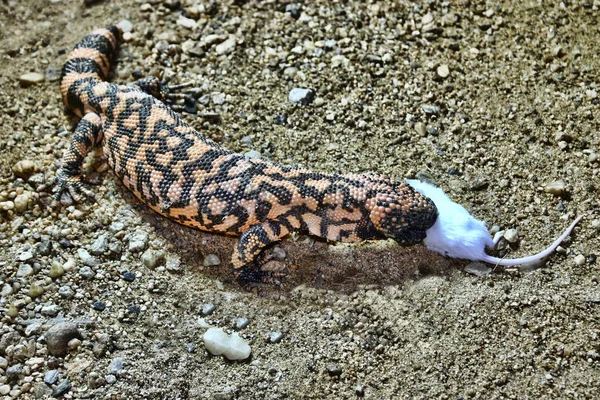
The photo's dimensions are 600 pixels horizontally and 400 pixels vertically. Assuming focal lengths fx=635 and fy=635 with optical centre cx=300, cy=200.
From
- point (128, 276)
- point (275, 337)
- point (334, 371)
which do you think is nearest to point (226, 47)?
point (128, 276)

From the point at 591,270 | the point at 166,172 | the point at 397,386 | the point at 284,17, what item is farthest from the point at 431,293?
the point at 284,17

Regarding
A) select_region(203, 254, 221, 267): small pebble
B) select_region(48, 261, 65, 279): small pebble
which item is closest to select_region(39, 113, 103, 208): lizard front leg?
select_region(48, 261, 65, 279): small pebble

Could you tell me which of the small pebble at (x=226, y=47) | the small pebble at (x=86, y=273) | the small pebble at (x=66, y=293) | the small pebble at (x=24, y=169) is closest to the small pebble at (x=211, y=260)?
the small pebble at (x=86, y=273)

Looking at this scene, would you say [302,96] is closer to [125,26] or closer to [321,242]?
[321,242]

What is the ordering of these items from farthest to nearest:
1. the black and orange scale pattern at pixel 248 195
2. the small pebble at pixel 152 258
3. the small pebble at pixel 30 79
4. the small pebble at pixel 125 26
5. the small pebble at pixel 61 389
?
the small pebble at pixel 125 26, the small pebble at pixel 30 79, the small pebble at pixel 152 258, the black and orange scale pattern at pixel 248 195, the small pebble at pixel 61 389

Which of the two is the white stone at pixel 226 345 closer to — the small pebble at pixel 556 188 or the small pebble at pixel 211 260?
the small pebble at pixel 211 260

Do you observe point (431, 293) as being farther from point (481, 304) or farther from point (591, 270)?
point (591, 270)

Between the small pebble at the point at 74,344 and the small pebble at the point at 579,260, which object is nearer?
the small pebble at the point at 74,344

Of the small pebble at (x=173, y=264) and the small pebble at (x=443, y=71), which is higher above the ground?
the small pebble at (x=443, y=71)
